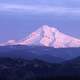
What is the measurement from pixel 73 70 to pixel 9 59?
14.7 metres

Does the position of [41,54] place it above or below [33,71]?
above

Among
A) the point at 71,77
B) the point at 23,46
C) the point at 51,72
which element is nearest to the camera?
the point at 71,77

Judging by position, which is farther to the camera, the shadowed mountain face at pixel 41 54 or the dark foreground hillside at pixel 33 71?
the shadowed mountain face at pixel 41 54

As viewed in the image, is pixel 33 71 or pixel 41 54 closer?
pixel 33 71

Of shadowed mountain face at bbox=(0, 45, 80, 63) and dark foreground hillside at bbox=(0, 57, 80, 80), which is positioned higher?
shadowed mountain face at bbox=(0, 45, 80, 63)

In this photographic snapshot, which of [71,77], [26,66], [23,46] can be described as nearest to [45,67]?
[26,66]

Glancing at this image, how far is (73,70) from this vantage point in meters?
51.6

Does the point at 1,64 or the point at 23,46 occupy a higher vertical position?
the point at 23,46

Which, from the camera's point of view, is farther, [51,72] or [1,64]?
[1,64]

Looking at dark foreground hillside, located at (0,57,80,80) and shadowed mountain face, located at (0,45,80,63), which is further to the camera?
shadowed mountain face, located at (0,45,80,63)

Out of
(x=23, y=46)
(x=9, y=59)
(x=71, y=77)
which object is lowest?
(x=71, y=77)

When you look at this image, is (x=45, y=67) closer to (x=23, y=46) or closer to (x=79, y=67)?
(x=79, y=67)

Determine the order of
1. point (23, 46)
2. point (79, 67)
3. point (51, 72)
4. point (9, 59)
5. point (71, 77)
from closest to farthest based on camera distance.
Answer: point (71, 77) → point (51, 72) → point (79, 67) → point (9, 59) → point (23, 46)

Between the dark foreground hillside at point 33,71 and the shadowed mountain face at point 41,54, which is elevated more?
the shadowed mountain face at point 41,54
